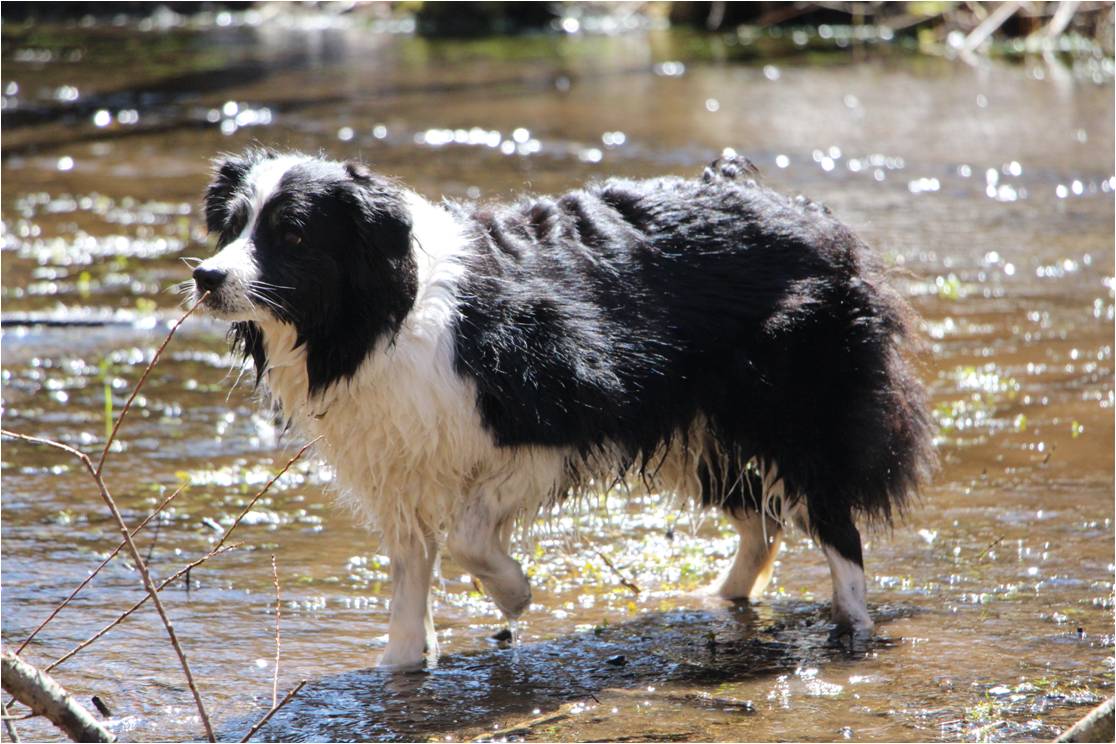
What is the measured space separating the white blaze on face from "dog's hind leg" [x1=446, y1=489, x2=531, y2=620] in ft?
3.13

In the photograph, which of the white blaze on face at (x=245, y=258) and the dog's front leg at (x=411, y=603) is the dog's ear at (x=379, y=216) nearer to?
the white blaze on face at (x=245, y=258)

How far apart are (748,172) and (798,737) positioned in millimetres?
2116

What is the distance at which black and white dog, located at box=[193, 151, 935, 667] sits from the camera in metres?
4.26

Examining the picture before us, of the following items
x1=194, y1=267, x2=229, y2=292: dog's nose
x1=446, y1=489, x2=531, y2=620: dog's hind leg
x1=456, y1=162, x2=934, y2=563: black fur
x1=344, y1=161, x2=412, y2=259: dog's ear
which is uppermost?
x1=344, y1=161, x2=412, y2=259: dog's ear

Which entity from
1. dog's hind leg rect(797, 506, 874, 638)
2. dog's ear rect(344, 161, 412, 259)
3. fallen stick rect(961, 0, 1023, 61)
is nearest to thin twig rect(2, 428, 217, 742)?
dog's ear rect(344, 161, 412, 259)

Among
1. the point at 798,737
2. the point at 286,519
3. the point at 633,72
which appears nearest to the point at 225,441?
the point at 286,519

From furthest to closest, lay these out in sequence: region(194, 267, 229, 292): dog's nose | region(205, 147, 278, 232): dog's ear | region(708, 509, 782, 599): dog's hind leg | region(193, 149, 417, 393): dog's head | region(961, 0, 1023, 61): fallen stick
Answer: region(961, 0, 1023, 61): fallen stick
region(708, 509, 782, 599): dog's hind leg
region(205, 147, 278, 232): dog's ear
region(193, 149, 417, 393): dog's head
region(194, 267, 229, 292): dog's nose

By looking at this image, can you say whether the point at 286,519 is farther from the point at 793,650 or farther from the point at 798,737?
the point at 798,737

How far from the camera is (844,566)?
496 cm

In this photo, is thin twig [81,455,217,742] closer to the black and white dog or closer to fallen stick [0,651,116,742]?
fallen stick [0,651,116,742]

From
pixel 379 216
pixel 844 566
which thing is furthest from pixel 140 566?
pixel 844 566

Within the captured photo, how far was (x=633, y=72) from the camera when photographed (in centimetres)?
1784

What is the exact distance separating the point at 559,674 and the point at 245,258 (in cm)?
161

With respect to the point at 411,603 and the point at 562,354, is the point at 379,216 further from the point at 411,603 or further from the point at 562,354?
the point at 411,603
